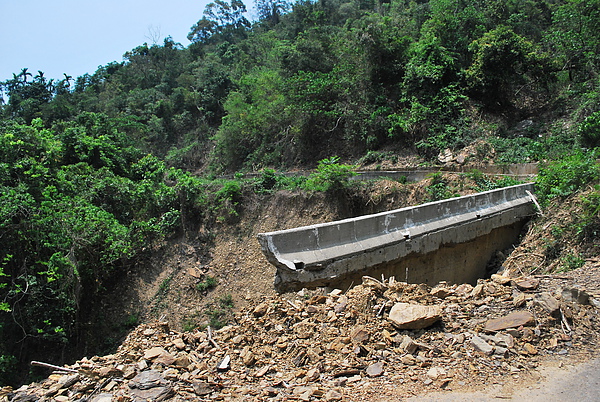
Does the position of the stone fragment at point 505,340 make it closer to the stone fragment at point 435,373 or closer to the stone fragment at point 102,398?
Answer: the stone fragment at point 435,373

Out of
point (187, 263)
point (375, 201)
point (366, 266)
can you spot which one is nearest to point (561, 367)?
point (366, 266)

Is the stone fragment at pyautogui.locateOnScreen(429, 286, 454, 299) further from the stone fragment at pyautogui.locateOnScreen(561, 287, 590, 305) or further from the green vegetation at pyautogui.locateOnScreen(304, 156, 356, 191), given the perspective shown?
the green vegetation at pyautogui.locateOnScreen(304, 156, 356, 191)

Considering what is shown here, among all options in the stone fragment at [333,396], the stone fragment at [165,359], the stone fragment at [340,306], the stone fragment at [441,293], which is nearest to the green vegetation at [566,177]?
the stone fragment at [441,293]

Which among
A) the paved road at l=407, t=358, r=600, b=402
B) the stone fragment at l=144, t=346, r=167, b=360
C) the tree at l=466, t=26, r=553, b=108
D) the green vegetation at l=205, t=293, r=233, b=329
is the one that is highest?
the tree at l=466, t=26, r=553, b=108

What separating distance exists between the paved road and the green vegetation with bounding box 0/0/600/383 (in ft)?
18.9

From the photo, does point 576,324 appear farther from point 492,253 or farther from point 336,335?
point 492,253

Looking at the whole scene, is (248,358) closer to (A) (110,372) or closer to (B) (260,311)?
(B) (260,311)

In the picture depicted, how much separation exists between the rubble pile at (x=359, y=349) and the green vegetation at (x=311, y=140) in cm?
490

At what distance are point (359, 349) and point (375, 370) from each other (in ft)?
1.06

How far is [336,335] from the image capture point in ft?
14.5

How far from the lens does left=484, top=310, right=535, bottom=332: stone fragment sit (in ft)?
14.2

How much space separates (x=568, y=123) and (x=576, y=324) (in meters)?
15.3

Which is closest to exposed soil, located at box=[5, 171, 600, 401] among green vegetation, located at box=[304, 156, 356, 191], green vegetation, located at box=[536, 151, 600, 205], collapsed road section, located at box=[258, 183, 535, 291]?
collapsed road section, located at box=[258, 183, 535, 291]

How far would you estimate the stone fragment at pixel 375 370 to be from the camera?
12.3 ft
